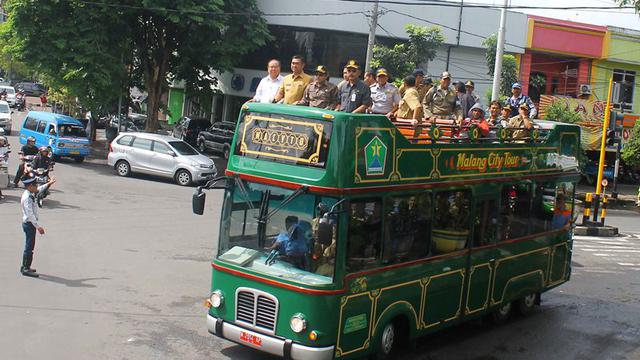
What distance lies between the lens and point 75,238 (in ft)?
51.4

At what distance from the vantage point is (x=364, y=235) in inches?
334

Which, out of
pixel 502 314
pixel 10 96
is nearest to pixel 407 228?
pixel 502 314

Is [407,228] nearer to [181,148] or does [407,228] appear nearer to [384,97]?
[384,97]

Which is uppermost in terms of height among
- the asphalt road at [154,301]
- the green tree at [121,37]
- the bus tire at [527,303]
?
the green tree at [121,37]

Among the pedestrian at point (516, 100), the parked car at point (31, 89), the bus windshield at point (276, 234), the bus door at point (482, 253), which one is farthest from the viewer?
the parked car at point (31, 89)

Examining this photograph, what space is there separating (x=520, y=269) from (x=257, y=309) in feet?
17.2

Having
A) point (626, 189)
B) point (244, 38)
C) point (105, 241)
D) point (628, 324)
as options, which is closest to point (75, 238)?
point (105, 241)

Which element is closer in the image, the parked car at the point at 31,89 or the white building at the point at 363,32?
the white building at the point at 363,32

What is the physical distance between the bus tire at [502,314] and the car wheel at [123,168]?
60.3 feet

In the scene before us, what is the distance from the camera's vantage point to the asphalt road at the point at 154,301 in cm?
949

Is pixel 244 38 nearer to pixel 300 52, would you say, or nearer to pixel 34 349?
pixel 300 52

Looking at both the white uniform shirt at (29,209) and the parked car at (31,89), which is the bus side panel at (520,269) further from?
the parked car at (31,89)

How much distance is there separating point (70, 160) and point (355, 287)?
83.6ft

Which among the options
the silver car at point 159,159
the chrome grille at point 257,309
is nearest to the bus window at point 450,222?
the chrome grille at point 257,309
